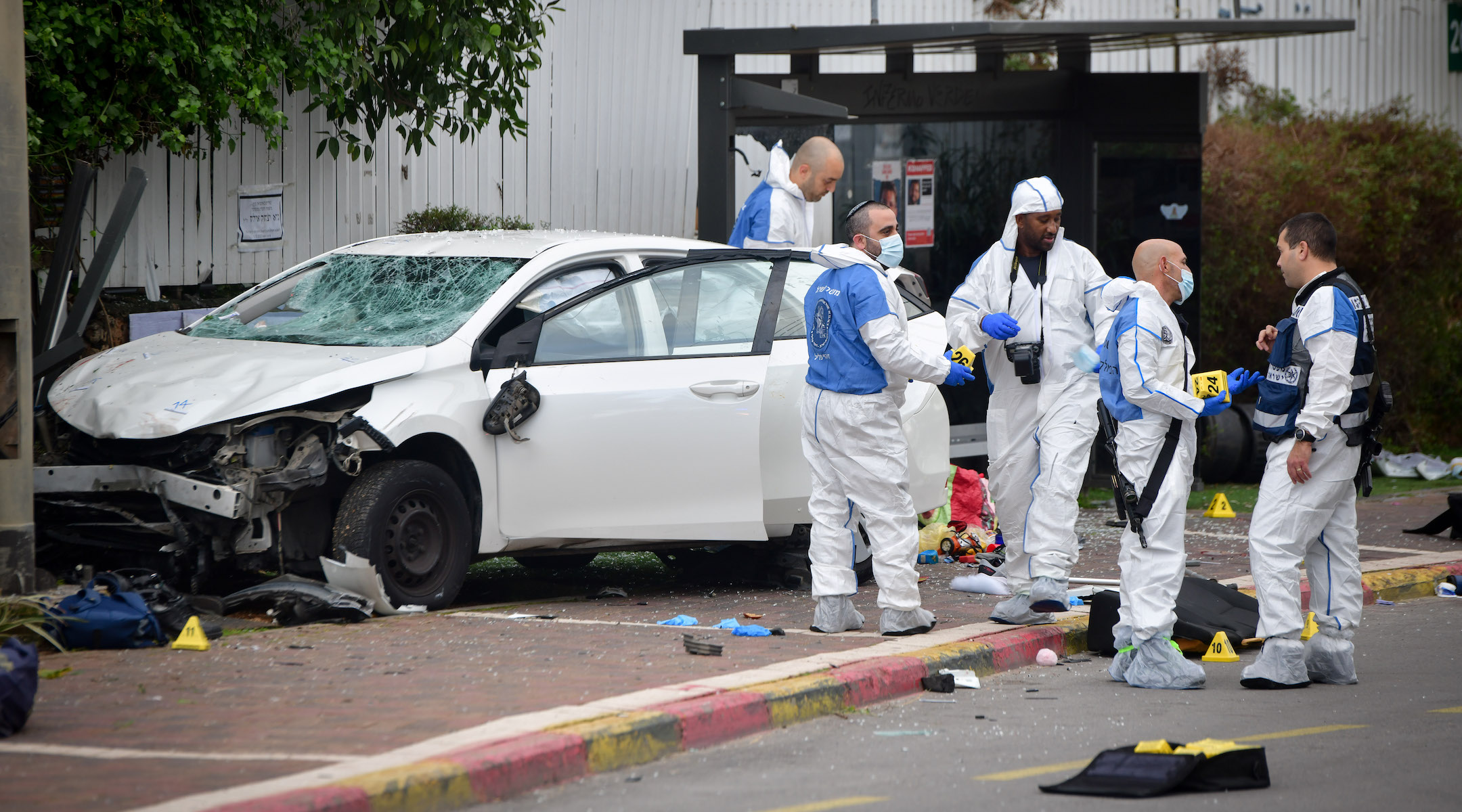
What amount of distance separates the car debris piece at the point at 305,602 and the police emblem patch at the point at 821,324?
2.23m

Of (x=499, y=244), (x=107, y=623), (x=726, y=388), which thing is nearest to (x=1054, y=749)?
(x=726, y=388)

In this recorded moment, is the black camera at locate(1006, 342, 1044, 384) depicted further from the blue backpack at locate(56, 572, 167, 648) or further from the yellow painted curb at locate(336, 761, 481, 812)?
the blue backpack at locate(56, 572, 167, 648)

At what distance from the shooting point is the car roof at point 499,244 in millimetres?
8039

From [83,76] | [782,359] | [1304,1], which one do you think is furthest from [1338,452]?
[1304,1]

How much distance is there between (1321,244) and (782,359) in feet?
8.32

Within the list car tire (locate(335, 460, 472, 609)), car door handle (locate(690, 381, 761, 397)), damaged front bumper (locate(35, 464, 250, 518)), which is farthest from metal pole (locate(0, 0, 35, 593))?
car door handle (locate(690, 381, 761, 397))

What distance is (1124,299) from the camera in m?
6.79

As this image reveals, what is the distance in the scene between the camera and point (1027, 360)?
24.7 ft

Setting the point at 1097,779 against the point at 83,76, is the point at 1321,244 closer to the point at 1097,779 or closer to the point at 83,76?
the point at 1097,779

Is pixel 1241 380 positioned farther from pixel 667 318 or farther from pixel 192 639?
pixel 192 639

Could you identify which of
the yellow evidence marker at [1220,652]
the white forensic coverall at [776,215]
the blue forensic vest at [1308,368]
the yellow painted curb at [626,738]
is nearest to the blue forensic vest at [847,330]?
the blue forensic vest at [1308,368]

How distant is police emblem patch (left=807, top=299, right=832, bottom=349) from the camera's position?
7102 mm

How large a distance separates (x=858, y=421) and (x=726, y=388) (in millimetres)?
954

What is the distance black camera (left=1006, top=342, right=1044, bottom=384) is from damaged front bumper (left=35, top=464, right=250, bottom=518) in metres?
3.45
